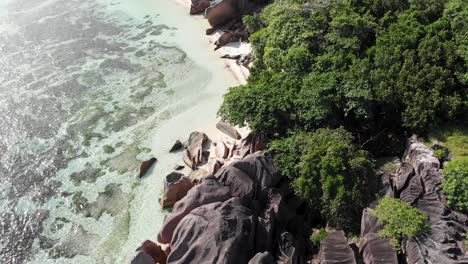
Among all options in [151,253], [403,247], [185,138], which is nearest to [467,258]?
[403,247]

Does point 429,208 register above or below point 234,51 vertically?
above

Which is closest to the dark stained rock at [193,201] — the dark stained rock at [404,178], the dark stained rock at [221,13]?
the dark stained rock at [404,178]

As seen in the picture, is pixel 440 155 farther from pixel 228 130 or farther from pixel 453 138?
pixel 228 130

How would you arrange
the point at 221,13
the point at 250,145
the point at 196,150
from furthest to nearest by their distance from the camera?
the point at 221,13 → the point at 196,150 → the point at 250,145

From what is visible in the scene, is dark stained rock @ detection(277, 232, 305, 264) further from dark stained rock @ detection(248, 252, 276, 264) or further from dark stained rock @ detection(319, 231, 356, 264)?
dark stained rock @ detection(319, 231, 356, 264)

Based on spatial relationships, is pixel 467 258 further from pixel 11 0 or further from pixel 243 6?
pixel 11 0

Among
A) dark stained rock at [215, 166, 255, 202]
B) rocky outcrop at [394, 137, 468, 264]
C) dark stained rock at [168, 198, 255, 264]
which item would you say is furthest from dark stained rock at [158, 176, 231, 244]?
rocky outcrop at [394, 137, 468, 264]

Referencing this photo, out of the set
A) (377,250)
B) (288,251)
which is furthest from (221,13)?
(377,250)
